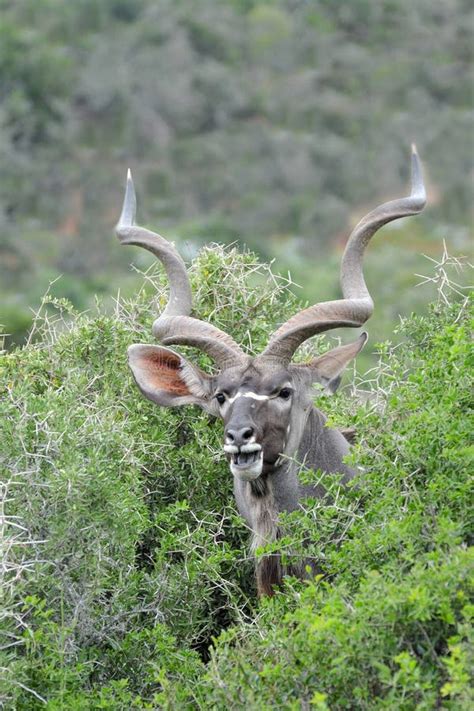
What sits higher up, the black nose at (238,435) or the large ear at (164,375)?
the black nose at (238,435)

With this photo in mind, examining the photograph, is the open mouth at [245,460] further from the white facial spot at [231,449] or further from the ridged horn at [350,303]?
the ridged horn at [350,303]

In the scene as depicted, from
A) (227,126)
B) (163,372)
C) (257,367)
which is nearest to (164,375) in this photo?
(163,372)

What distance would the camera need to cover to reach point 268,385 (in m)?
6.85

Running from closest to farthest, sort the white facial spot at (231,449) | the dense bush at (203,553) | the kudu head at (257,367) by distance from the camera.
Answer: the dense bush at (203,553) → the white facial spot at (231,449) → the kudu head at (257,367)

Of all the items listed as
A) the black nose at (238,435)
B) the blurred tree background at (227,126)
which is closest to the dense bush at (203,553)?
the black nose at (238,435)

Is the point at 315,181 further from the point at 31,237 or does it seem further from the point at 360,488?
the point at 360,488

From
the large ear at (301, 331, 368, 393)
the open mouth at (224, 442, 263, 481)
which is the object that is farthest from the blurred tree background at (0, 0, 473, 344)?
the open mouth at (224, 442, 263, 481)

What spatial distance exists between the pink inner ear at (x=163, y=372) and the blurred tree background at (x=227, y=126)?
2661cm

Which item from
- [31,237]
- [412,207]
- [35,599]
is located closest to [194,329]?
[412,207]

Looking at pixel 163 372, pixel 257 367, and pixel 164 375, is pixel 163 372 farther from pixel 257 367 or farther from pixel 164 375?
pixel 257 367

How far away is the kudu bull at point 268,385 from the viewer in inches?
267

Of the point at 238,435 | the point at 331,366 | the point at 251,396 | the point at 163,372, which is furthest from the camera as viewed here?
the point at 163,372

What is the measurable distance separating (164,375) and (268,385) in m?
0.75

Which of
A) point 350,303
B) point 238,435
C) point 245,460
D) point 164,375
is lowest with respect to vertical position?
point 164,375
